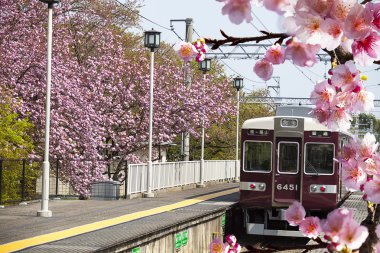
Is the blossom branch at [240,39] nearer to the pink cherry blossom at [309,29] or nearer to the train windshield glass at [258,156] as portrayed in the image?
the pink cherry blossom at [309,29]

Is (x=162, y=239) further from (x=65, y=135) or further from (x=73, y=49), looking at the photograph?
(x=73, y=49)

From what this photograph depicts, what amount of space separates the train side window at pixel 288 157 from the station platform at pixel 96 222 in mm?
1783

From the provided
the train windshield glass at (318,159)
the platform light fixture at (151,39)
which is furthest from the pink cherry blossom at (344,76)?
the platform light fixture at (151,39)

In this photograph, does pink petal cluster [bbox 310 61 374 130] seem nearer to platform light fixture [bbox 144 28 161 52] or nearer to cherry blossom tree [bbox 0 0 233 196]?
cherry blossom tree [bbox 0 0 233 196]

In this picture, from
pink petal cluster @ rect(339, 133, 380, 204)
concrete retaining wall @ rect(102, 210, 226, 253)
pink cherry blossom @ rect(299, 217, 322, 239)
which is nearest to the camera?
pink petal cluster @ rect(339, 133, 380, 204)

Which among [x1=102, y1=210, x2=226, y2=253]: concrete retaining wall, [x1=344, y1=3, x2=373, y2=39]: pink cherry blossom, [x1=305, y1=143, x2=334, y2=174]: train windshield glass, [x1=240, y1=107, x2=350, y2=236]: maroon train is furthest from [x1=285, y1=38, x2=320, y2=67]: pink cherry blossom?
[x1=305, y1=143, x2=334, y2=174]: train windshield glass

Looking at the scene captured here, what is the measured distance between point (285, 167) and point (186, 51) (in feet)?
63.9

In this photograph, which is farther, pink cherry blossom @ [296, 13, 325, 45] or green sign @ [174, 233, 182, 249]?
green sign @ [174, 233, 182, 249]

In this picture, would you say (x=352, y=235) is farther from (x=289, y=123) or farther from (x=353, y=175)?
(x=289, y=123)

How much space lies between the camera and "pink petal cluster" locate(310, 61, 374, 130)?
2.09 meters

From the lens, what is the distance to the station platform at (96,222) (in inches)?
489

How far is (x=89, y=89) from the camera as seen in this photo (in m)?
31.0

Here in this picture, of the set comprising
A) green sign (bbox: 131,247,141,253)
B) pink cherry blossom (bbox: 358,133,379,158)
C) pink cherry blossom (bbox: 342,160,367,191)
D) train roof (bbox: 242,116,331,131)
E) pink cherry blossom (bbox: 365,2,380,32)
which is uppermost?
train roof (bbox: 242,116,331,131)

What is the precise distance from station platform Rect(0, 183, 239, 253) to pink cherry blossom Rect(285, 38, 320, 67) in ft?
31.4
